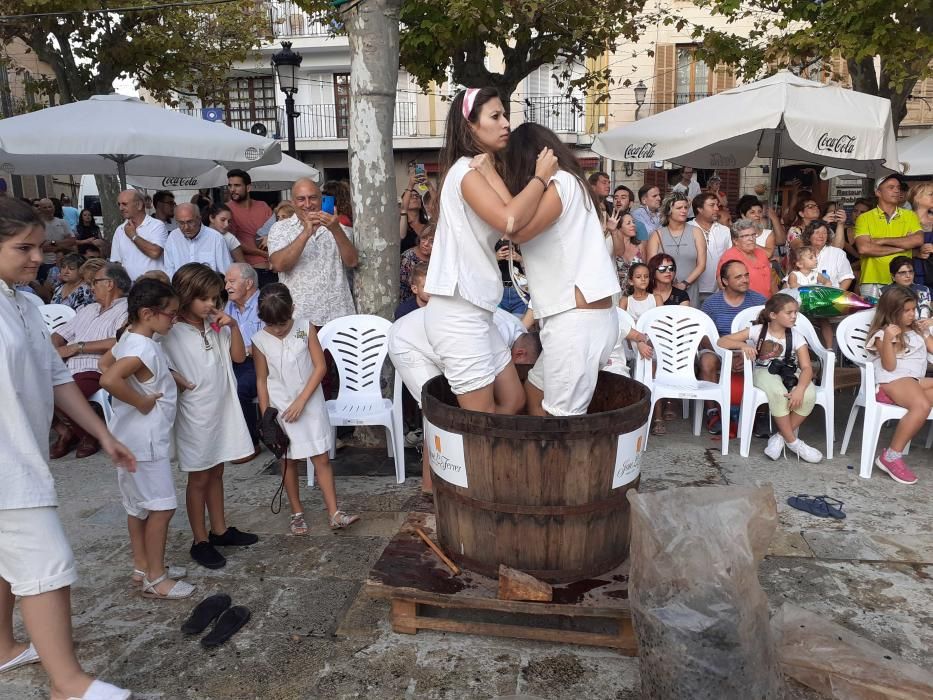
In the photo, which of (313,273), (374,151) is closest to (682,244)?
(374,151)

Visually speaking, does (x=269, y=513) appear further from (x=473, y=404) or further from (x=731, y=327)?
(x=731, y=327)

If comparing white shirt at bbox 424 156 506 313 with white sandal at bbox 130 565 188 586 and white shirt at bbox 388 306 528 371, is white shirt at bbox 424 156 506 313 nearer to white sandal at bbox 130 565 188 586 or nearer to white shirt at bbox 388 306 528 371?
white shirt at bbox 388 306 528 371

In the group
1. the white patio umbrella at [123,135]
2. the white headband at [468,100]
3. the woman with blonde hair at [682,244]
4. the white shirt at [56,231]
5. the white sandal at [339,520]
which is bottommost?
the white sandal at [339,520]

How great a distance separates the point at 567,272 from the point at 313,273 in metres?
3.00

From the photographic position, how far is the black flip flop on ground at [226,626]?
2961 millimetres

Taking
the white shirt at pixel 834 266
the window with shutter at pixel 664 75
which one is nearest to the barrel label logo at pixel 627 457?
the white shirt at pixel 834 266

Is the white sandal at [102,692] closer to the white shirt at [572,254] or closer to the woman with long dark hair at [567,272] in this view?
the woman with long dark hair at [567,272]

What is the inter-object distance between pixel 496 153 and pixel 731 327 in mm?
3631

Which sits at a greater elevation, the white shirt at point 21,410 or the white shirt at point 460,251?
the white shirt at point 460,251

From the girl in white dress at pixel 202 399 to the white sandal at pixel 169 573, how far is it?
9 cm

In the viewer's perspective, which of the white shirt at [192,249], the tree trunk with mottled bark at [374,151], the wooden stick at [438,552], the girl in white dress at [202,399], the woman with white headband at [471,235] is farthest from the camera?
the white shirt at [192,249]

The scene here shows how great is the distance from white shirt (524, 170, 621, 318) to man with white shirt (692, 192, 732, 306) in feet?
14.4

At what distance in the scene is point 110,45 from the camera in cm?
1200

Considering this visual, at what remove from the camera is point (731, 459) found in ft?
16.9
